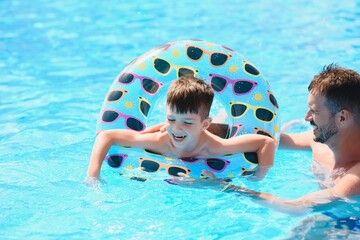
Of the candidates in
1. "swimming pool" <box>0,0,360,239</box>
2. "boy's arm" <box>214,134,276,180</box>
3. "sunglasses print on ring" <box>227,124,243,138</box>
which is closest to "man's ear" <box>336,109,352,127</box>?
"swimming pool" <box>0,0,360,239</box>

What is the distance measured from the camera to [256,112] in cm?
539

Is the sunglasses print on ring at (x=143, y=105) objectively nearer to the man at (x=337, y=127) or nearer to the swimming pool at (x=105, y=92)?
the swimming pool at (x=105, y=92)

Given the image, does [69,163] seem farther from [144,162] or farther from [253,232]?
[253,232]

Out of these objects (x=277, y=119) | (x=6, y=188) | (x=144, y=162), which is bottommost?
(x=6, y=188)

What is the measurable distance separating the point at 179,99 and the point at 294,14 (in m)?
7.04

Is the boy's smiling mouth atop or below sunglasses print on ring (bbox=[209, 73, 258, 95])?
below

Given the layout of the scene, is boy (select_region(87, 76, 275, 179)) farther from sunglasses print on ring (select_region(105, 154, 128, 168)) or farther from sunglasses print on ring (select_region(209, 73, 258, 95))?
sunglasses print on ring (select_region(209, 73, 258, 95))

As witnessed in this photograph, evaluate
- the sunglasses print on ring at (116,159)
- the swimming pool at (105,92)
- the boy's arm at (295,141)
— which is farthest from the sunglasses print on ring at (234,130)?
the sunglasses print on ring at (116,159)

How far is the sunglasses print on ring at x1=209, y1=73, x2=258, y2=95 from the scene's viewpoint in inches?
214

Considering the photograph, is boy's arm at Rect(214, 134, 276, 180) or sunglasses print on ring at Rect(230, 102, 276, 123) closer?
boy's arm at Rect(214, 134, 276, 180)

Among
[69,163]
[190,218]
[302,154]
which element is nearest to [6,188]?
[69,163]

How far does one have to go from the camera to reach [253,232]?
15.4ft

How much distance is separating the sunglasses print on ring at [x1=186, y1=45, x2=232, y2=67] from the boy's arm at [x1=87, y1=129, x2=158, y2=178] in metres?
0.77

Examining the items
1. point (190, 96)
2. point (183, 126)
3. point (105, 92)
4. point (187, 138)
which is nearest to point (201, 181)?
point (187, 138)
